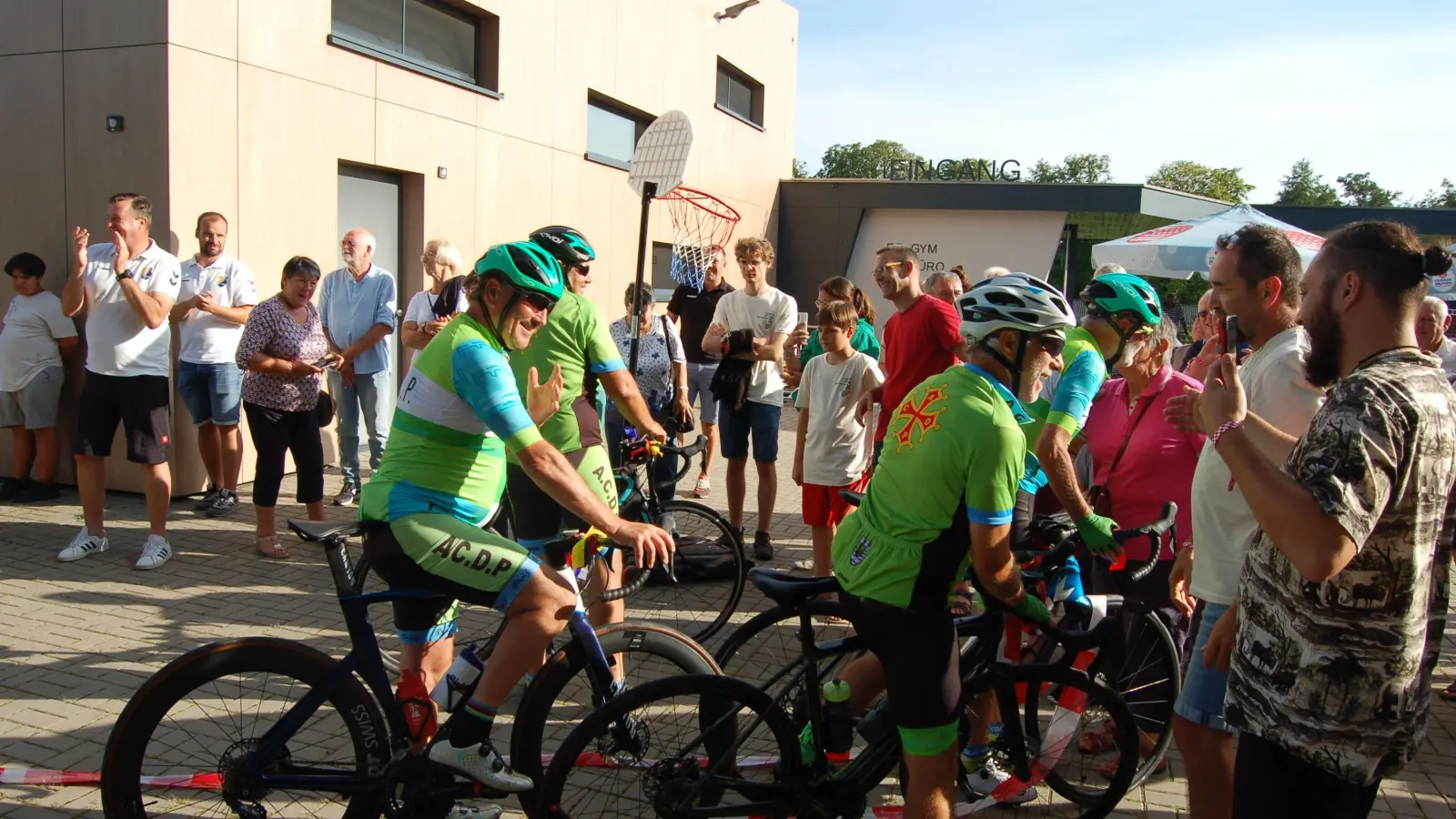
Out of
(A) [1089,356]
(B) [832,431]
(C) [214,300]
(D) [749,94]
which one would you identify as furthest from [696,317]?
(D) [749,94]

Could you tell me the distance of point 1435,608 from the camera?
2326 millimetres

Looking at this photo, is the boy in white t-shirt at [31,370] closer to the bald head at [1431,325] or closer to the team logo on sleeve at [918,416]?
the team logo on sleeve at [918,416]

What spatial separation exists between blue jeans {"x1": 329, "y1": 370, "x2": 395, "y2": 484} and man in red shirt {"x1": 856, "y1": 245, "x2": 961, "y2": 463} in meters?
4.26

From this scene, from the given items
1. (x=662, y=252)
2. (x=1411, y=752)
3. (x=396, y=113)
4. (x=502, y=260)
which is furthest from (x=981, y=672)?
(x=662, y=252)

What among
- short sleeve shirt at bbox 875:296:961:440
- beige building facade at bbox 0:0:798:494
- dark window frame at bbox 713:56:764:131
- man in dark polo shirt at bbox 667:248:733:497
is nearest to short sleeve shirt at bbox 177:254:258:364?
beige building facade at bbox 0:0:798:494

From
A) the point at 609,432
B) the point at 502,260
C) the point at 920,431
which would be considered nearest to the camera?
the point at 920,431

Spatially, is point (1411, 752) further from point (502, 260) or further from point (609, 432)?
point (609, 432)

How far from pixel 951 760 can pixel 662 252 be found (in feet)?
47.1

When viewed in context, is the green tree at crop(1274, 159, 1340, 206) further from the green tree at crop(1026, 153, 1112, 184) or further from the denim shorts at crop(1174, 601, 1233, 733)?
the denim shorts at crop(1174, 601, 1233, 733)

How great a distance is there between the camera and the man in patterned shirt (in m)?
2.09

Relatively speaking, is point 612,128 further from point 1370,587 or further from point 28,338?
point 1370,587

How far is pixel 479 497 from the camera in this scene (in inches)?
136

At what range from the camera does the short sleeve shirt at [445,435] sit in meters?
3.21

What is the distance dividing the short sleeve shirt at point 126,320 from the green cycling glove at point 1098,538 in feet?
19.3
